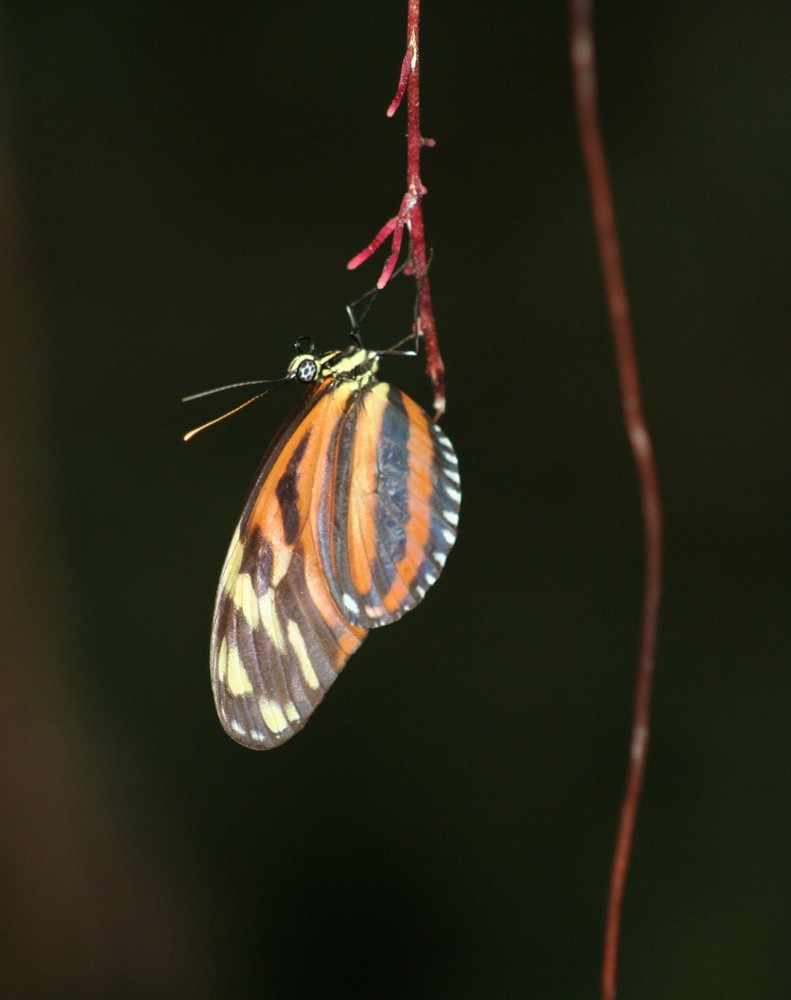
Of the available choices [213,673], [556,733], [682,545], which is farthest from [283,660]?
[682,545]

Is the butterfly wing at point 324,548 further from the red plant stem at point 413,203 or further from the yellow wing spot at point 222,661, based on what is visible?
the red plant stem at point 413,203

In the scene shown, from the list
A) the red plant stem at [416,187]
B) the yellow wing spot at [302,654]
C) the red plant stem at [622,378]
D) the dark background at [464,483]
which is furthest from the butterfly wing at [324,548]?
the dark background at [464,483]

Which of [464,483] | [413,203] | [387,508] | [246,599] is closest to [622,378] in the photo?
[413,203]

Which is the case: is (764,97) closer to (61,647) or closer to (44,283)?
(44,283)

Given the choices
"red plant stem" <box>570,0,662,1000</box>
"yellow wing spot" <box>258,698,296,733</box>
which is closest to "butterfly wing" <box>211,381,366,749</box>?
"yellow wing spot" <box>258,698,296,733</box>

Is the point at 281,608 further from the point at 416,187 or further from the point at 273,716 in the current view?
the point at 416,187

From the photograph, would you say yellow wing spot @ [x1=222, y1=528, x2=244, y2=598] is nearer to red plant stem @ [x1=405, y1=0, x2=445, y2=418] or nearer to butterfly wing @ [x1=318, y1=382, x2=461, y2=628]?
butterfly wing @ [x1=318, y1=382, x2=461, y2=628]
